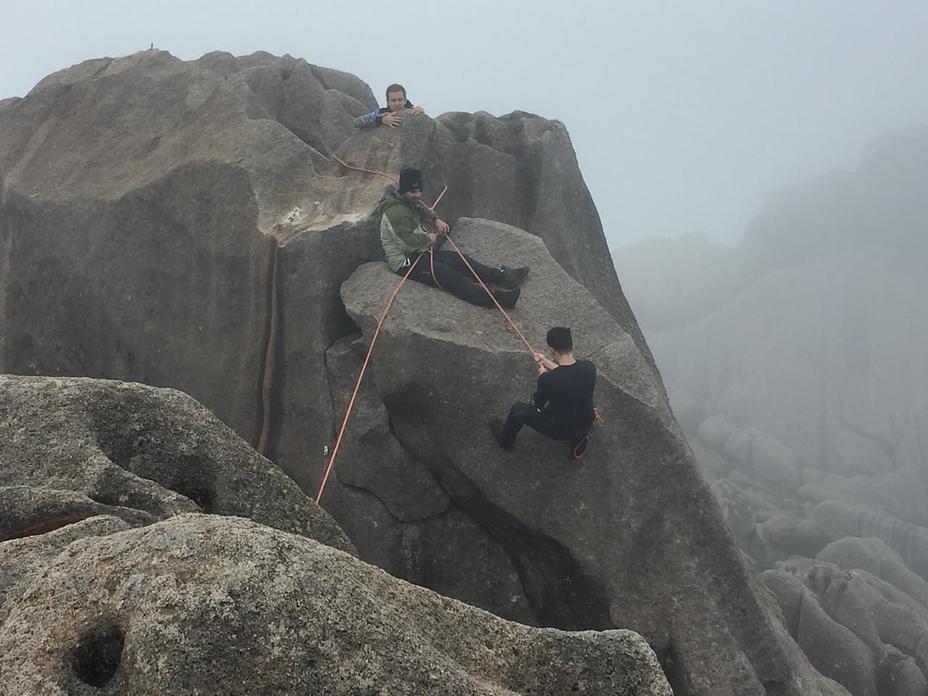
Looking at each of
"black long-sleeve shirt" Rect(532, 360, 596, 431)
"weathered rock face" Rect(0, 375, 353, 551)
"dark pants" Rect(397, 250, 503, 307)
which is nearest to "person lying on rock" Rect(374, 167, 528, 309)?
"dark pants" Rect(397, 250, 503, 307)

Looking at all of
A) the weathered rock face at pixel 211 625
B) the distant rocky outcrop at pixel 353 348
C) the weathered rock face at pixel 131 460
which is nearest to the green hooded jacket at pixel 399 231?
the distant rocky outcrop at pixel 353 348

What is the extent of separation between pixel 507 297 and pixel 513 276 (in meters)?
0.75

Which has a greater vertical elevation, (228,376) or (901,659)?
(228,376)

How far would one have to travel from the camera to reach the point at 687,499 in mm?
9703

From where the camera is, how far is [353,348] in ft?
36.3

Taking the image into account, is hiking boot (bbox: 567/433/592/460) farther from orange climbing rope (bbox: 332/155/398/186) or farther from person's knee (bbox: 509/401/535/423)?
orange climbing rope (bbox: 332/155/398/186)

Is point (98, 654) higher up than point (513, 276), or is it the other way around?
point (513, 276)

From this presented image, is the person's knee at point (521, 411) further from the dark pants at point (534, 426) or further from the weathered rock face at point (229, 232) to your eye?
the weathered rock face at point (229, 232)

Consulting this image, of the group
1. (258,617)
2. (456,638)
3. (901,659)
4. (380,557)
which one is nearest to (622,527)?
(380,557)

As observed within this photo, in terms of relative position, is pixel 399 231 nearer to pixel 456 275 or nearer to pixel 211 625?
pixel 456 275

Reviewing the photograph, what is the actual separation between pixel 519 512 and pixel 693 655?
9.52 ft

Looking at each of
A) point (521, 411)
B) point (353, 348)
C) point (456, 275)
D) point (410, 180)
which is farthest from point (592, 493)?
point (410, 180)

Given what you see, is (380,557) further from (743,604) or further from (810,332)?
(810,332)

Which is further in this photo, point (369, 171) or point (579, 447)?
point (369, 171)
